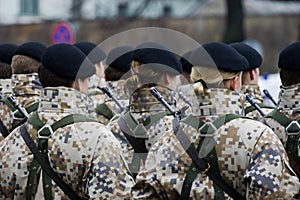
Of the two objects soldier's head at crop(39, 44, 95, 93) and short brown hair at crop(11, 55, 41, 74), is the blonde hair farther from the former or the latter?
short brown hair at crop(11, 55, 41, 74)

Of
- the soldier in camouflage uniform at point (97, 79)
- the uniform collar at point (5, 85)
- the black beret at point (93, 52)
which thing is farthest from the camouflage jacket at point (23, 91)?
the soldier in camouflage uniform at point (97, 79)

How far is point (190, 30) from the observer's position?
3328 centimetres

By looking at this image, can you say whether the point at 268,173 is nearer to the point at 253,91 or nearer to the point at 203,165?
the point at 203,165

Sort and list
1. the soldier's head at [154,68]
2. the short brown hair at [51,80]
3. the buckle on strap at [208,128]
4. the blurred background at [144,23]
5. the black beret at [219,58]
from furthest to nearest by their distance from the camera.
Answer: the blurred background at [144,23] < the soldier's head at [154,68] < the short brown hair at [51,80] < the black beret at [219,58] < the buckle on strap at [208,128]

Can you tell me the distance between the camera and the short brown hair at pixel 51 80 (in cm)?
552

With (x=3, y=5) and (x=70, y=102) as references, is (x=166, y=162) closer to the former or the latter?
(x=70, y=102)

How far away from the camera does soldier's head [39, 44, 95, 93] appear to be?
18.1ft

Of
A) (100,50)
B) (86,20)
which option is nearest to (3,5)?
(86,20)

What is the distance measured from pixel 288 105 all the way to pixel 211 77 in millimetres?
1111

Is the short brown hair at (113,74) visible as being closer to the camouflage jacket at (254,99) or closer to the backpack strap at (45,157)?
the camouflage jacket at (254,99)

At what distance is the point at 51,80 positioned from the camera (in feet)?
18.2

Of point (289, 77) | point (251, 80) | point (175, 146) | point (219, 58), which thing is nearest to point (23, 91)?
point (251, 80)

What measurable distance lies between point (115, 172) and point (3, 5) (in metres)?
35.2

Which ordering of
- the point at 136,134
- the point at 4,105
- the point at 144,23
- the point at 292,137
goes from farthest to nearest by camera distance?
1. the point at 144,23
2. the point at 4,105
3. the point at 136,134
4. the point at 292,137
